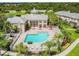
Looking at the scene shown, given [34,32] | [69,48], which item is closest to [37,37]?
[34,32]

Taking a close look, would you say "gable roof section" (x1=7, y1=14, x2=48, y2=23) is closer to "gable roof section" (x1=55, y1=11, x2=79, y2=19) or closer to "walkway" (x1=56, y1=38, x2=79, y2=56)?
"gable roof section" (x1=55, y1=11, x2=79, y2=19)

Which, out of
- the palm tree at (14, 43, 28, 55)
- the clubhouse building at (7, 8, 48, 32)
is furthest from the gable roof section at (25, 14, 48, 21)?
the palm tree at (14, 43, 28, 55)

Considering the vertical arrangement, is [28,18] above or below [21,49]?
above

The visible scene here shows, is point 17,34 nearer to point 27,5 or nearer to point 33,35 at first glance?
point 33,35

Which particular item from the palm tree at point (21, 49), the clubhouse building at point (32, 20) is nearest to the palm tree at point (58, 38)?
the clubhouse building at point (32, 20)

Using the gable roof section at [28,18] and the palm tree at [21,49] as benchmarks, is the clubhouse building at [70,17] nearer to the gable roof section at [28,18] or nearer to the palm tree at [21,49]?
the gable roof section at [28,18]

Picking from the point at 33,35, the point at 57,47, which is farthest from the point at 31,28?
the point at 57,47

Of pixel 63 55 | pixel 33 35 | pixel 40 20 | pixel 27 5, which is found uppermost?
pixel 27 5

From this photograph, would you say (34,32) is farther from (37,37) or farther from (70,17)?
(70,17)
